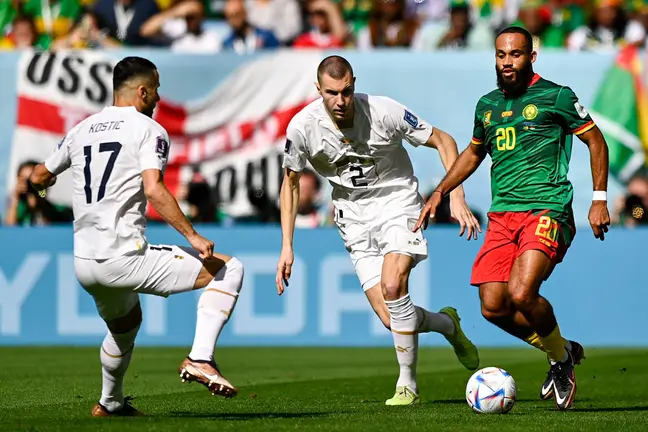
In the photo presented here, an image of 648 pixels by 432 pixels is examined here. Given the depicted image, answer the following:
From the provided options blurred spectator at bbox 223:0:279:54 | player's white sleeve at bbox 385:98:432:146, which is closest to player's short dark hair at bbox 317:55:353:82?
player's white sleeve at bbox 385:98:432:146

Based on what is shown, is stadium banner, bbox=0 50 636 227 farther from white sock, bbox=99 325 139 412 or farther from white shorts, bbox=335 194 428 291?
white sock, bbox=99 325 139 412

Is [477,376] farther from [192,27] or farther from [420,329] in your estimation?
[192,27]

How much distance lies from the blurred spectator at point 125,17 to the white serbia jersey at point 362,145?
9.18 m

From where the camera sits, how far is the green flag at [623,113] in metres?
16.4

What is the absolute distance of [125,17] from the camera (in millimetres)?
18438

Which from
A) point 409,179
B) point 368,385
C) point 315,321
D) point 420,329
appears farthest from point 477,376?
point 315,321

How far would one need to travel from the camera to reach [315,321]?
1523cm

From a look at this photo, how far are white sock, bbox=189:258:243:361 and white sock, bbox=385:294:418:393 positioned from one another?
1.76m

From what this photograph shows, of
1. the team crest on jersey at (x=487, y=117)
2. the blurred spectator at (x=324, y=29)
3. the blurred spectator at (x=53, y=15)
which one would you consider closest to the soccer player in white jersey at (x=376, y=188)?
the team crest on jersey at (x=487, y=117)

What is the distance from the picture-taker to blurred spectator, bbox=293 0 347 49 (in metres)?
17.8

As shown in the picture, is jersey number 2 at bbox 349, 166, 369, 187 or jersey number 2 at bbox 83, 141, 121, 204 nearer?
jersey number 2 at bbox 83, 141, 121, 204

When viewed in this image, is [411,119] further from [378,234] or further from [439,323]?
[439,323]

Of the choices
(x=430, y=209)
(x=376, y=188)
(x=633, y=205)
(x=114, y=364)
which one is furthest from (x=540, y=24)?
(x=114, y=364)

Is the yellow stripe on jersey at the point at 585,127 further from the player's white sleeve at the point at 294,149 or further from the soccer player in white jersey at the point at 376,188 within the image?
the player's white sleeve at the point at 294,149
